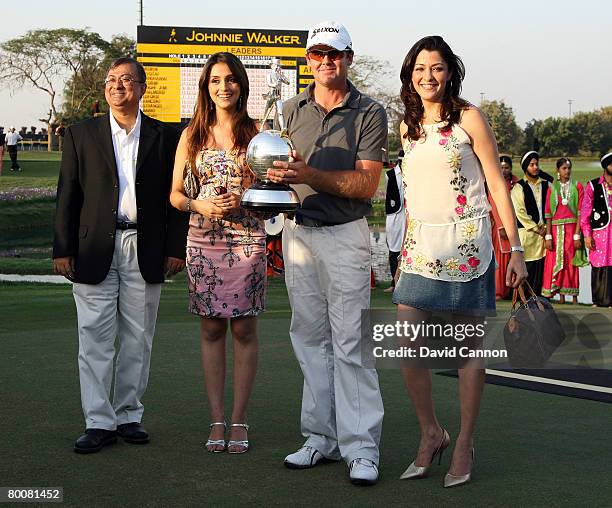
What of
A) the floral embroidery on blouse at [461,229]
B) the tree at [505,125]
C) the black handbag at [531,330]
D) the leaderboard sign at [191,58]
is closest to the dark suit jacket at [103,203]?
the floral embroidery on blouse at [461,229]

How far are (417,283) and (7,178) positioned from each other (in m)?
39.9

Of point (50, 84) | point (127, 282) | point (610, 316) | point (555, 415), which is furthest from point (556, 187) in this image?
point (50, 84)

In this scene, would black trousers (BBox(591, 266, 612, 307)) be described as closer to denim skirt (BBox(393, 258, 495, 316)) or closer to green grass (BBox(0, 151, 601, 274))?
green grass (BBox(0, 151, 601, 274))

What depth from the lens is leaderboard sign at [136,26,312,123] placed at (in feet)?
64.1

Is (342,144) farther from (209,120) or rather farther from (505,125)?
(505,125)

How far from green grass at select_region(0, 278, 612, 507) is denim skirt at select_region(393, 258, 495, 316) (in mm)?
795

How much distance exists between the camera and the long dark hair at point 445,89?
195 inches

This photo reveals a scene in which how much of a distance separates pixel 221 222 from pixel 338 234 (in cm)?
71

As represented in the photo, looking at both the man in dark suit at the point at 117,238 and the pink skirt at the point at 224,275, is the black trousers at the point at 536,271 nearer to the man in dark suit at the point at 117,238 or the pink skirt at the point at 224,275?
the man in dark suit at the point at 117,238

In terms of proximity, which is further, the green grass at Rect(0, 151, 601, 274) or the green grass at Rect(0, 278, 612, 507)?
the green grass at Rect(0, 151, 601, 274)

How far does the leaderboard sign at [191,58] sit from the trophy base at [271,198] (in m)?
14.5

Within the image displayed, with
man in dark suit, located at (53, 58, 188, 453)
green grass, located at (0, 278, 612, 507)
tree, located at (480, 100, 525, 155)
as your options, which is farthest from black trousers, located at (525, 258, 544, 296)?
Answer: tree, located at (480, 100, 525, 155)

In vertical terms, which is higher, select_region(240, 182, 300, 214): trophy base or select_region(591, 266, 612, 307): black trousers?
select_region(240, 182, 300, 214): trophy base

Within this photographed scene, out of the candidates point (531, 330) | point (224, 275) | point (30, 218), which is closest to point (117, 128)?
point (224, 275)
